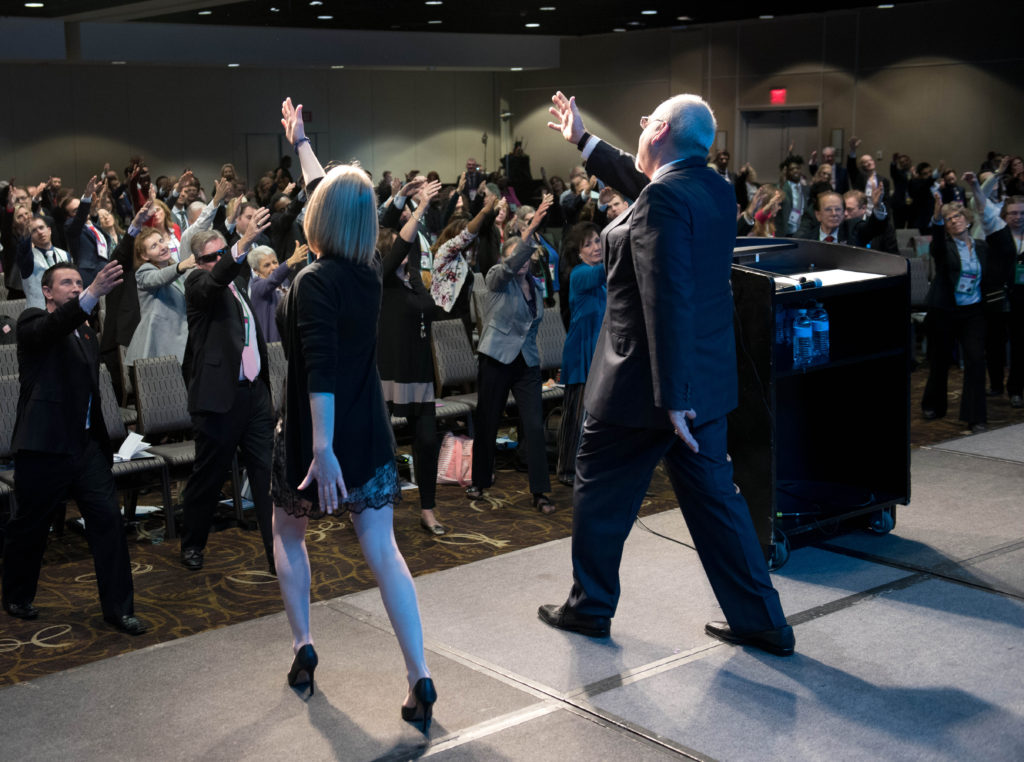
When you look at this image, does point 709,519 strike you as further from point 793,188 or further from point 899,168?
point 899,168

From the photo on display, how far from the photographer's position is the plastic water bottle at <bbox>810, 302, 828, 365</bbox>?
15.7 feet

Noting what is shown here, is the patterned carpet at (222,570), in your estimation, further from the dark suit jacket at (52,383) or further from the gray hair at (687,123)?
the gray hair at (687,123)

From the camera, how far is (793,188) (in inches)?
569

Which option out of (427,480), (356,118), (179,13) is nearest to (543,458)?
(427,480)

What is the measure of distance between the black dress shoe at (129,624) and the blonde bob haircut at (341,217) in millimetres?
1984

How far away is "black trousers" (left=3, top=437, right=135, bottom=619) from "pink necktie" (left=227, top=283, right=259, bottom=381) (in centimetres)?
75

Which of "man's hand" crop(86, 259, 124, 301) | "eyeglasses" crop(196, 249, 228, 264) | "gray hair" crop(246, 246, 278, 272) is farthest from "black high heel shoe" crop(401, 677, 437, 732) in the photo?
"gray hair" crop(246, 246, 278, 272)

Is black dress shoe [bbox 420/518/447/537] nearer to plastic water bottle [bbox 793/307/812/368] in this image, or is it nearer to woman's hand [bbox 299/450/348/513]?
plastic water bottle [bbox 793/307/812/368]

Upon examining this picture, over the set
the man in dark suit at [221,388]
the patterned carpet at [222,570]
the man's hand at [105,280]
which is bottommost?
the patterned carpet at [222,570]

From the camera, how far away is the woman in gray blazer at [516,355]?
6066 mm

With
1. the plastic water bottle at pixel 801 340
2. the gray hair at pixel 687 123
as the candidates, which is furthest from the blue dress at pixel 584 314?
the gray hair at pixel 687 123

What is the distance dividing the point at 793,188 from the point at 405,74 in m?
12.7

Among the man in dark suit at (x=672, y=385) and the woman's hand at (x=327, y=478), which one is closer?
the woman's hand at (x=327, y=478)

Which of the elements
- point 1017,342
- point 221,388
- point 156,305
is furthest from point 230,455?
point 1017,342
